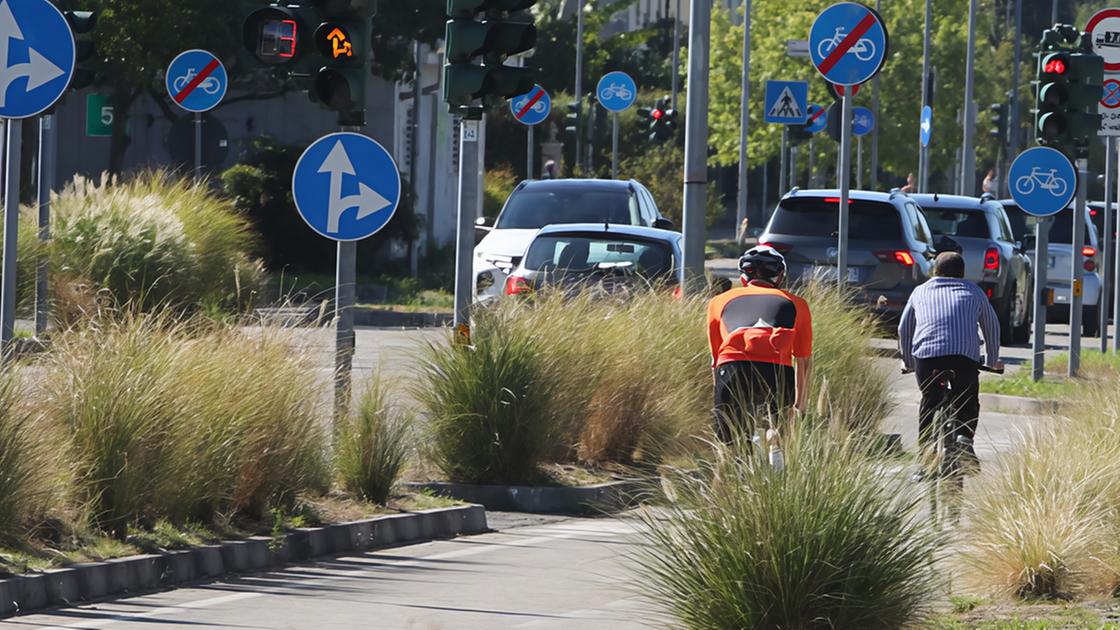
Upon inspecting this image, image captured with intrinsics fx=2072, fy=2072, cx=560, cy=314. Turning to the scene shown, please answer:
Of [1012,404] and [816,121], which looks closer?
[1012,404]

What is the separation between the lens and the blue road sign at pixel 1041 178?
19.9 m

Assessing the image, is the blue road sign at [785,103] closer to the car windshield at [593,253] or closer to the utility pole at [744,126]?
the utility pole at [744,126]

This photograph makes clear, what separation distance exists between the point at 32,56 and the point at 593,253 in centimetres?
946

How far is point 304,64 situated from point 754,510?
6.10m

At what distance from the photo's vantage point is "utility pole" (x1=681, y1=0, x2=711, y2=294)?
16141 millimetres

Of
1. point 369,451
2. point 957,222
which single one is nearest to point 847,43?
point 369,451

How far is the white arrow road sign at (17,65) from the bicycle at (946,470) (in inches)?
193

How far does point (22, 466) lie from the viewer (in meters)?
9.02

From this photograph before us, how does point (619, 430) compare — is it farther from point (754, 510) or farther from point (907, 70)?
point (907, 70)

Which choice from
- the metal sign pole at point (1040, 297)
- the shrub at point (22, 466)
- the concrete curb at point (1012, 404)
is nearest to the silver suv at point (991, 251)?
the metal sign pole at point (1040, 297)

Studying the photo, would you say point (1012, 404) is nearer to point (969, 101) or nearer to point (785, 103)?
point (785, 103)

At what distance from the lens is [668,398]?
13.9m

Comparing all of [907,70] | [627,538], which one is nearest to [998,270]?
[627,538]

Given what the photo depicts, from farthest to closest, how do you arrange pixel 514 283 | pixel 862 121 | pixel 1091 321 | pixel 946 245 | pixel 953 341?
pixel 862 121
pixel 1091 321
pixel 946 245
pixel 514 283
pixel 953 341
